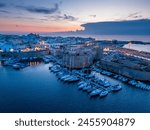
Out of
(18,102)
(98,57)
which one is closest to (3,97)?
(18,102)

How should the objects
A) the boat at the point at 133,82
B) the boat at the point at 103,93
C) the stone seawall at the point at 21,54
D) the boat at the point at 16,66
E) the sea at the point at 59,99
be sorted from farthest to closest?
the stone seawall at the point at 21,54, the boat at the point at 16,66, the boat at the point at 133,82, the boat at the point at 103,93, the sea at the point at 59,99

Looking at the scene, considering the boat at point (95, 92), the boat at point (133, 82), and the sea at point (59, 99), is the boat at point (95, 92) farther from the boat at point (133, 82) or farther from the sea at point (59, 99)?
the boat at point (133, 82)

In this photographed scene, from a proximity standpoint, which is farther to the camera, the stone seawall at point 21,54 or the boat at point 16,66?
the stone seawall at point 21,54

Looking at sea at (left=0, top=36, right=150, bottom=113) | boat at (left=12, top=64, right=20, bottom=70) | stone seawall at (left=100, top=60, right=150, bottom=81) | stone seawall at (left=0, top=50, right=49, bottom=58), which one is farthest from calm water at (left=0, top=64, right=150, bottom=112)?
stone seawall at (left=0, top=50, right=49, bottom=58)

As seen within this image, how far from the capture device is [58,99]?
4.21 m

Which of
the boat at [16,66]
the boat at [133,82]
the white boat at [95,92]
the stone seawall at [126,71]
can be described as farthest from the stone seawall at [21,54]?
the white boat at [95,92]

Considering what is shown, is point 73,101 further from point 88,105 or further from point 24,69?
point 24,69

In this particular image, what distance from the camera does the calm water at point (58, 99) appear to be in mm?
3738

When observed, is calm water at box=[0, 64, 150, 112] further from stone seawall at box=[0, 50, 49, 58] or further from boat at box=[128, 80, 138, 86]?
stone seawall at box=[0, 50, 49, 58]

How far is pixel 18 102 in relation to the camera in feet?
13.1

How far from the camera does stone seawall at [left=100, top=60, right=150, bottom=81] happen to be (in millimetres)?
5609

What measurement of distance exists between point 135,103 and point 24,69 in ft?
14.4

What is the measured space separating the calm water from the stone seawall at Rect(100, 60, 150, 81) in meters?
0.58

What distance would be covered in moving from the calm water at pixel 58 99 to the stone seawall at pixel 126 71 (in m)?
0.58
